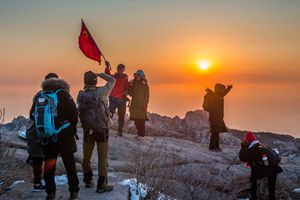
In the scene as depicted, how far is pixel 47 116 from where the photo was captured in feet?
22.9

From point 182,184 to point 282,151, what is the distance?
13.6m

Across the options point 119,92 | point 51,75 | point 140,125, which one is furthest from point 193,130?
point 51,75

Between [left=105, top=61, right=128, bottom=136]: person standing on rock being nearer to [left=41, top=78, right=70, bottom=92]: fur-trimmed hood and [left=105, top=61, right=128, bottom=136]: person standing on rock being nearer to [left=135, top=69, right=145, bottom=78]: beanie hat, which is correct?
[left=135, top=69, right=145, bottom=78]: beanie hat

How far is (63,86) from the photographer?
7.27m

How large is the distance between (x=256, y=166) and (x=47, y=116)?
6.64m

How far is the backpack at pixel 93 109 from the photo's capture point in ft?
26.1

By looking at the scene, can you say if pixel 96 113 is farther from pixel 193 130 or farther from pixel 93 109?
pixel 193 130

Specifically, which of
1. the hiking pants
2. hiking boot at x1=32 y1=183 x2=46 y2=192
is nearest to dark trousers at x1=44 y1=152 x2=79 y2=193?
the hiking pants

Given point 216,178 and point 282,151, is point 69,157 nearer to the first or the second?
point 216,178

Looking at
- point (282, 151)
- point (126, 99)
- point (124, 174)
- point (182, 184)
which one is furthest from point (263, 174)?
point (282, 151)

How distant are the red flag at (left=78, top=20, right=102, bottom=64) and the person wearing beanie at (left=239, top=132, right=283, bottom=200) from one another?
14.8 feet

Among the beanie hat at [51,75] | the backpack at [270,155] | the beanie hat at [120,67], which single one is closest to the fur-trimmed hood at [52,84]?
the beanie hat at [51,75]

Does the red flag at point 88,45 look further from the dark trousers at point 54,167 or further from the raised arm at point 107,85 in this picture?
the dark trousers at point 54,167

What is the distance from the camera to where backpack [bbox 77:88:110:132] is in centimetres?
796
